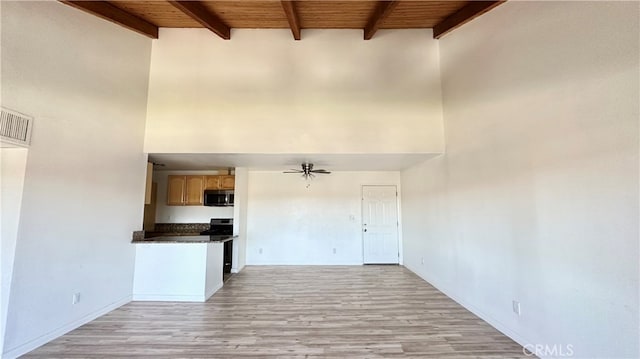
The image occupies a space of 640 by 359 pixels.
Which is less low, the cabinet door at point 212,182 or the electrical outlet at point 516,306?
the cabinet door at point 212,182

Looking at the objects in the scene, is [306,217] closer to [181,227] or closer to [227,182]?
[227,182]

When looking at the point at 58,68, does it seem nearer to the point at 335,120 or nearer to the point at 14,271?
the point at 14,271

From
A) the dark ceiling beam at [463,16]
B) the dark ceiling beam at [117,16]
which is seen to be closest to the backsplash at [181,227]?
the dark ceiling beam at [117,16]

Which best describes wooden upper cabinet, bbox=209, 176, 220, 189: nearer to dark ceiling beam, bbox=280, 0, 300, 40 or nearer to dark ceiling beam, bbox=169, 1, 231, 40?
dark ceiling beam, bbox=169, 1, 231, 40

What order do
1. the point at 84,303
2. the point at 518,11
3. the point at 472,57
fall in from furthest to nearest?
the point at 472,57, the point at 84,303, the point at 518,11

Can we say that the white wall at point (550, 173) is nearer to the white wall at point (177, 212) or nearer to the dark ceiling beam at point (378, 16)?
the dark ceiling beam at point (378, 16)

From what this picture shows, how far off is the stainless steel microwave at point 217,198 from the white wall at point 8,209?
3.59 metres

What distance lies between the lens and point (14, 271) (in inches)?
93.7

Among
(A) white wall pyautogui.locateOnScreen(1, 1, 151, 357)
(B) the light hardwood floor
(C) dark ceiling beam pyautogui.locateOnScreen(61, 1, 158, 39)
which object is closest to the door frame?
(B) the light hardwood floor

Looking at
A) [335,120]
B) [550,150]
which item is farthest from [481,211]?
[335,120]

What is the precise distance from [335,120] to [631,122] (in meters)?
3.24

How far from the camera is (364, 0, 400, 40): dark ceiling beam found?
3611mm

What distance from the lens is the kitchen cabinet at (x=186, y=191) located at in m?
6.30

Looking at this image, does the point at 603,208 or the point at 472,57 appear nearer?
the point at 603,208
